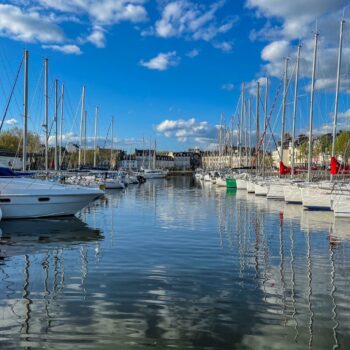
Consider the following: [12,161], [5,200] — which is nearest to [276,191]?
[5,200]

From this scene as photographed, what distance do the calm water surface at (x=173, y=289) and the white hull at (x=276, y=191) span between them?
25229 millimetres

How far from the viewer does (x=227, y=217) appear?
1243 inches

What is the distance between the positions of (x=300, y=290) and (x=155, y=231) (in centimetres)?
1259

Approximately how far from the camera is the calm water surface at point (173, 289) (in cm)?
900

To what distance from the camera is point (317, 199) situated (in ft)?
118

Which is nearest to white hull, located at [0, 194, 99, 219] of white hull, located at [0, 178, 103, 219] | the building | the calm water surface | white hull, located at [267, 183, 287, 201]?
white hull, located at [0, 178, 103, 219]

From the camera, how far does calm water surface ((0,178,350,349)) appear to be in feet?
29.5

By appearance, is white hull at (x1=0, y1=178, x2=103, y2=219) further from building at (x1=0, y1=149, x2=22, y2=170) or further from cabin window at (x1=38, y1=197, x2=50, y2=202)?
building at (x1=0, y1=149, x2=22, y2=170)

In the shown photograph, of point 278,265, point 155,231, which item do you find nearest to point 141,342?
point 278,265

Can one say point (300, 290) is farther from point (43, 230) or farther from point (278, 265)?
point (43, 230)

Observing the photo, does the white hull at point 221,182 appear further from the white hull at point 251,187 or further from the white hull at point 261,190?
the white hull at point 261,190

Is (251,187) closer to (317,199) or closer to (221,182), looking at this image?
(221,182)

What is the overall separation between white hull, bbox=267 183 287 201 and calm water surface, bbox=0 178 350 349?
2523 centimetres

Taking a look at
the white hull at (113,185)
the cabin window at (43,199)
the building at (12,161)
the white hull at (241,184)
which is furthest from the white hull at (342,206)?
the white hull at (113,185)
